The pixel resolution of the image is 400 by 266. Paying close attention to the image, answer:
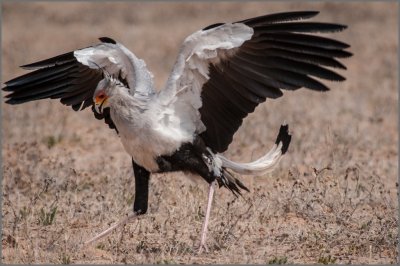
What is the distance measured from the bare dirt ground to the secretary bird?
356 mm

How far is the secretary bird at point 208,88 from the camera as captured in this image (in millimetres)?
5852

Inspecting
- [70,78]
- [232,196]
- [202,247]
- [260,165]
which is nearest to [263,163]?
[260,165]

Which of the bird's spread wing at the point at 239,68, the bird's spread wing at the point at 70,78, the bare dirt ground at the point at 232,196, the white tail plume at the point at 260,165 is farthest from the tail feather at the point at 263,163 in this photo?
the bird's spread wing at the point at 70,78

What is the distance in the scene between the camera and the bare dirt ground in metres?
6.04

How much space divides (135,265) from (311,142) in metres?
4.15

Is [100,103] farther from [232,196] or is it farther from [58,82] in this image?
[232,196]

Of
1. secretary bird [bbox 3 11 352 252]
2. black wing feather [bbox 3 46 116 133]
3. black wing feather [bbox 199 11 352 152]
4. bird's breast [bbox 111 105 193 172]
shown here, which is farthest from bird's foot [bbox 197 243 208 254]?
black wing feather [bbox 3 46 116 133]

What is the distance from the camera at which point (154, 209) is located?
7184mm

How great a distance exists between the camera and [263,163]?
646 cm

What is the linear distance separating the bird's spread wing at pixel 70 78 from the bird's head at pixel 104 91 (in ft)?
1.21

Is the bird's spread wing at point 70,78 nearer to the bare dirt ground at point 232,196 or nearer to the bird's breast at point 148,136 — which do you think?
the bird's breast at point 148,136

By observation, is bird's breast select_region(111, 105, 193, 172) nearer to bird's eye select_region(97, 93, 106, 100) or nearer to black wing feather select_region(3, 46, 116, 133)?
bird's eye select_region(97, 93, 106, 100)

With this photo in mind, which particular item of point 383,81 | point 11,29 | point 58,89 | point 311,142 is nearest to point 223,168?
point 58,89

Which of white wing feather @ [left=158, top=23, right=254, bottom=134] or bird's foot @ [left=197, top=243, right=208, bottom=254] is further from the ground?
white wing feather @ [left=158, top=23, right=254, bottom=134]
